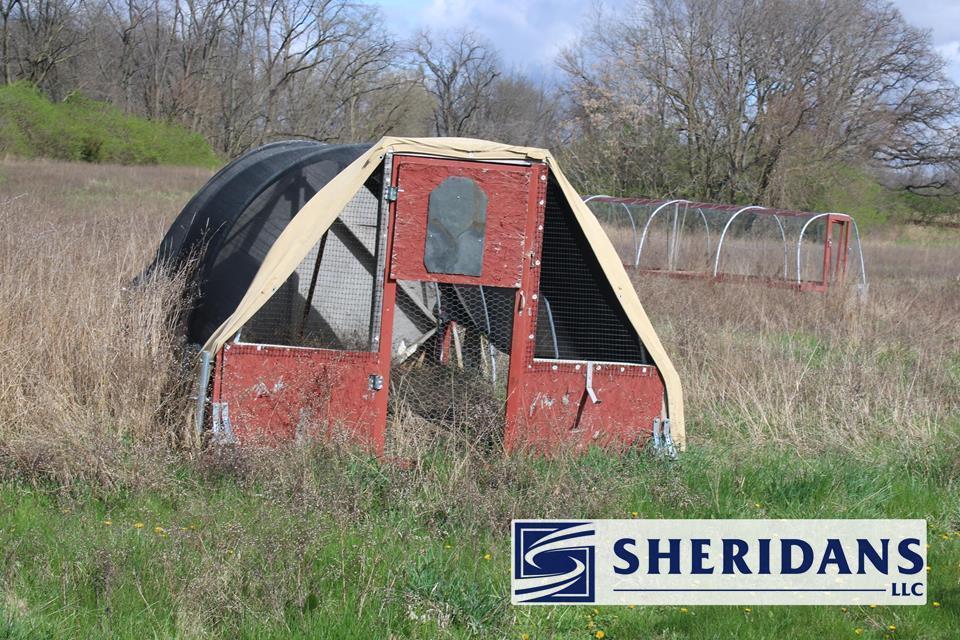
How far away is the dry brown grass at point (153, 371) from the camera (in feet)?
17.0

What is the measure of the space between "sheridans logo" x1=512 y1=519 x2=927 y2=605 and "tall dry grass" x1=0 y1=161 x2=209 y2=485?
207cm

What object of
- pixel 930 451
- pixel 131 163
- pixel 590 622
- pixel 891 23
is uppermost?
pixel 891 23

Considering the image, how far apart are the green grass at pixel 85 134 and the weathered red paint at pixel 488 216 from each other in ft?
104

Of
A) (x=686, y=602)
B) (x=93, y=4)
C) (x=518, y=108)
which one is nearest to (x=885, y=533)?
(x=686, y=602)

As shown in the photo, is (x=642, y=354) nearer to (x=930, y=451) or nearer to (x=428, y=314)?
(x=930, y=451)

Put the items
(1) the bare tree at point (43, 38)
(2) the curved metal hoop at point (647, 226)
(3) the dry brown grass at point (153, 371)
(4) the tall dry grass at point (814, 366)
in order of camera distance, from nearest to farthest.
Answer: (3) the dry brown grass at point (153, 371) → (4) the tall dry grass at point (814, 366) → (2) the curved metal hoop at point (647, 226) → (1) the bare tree at point (43, 38)

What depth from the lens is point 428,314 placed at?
7.99 meters

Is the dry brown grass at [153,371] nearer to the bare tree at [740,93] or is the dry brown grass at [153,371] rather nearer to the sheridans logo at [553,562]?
the sheridans logo at [553,562]

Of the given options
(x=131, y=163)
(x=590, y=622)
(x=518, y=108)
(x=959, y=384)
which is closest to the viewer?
(x=590, y=622)

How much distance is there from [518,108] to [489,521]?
44.6m

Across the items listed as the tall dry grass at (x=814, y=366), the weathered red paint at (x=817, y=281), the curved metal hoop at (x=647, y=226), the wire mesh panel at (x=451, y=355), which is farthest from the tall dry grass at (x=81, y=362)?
the curved metal hoop at (x=647, y=226)

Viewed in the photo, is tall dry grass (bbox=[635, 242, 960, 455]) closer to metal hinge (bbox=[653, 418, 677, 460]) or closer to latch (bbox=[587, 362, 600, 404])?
metal hinge (bbox=[653, 418, 677, 460])

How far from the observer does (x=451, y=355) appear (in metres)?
7.84

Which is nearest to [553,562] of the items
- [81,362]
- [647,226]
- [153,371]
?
[153,371]
